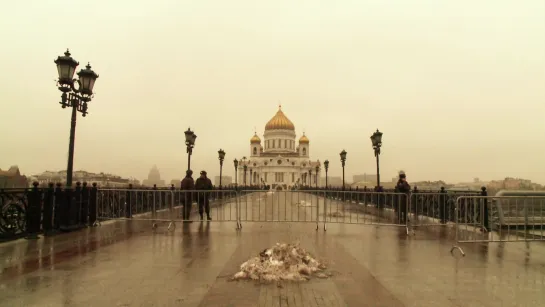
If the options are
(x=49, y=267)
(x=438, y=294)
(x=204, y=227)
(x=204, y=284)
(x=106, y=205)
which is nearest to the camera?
(x=438, y=294)

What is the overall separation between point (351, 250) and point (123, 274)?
15.2 feet

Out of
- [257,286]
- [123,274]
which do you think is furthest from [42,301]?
[257,286]

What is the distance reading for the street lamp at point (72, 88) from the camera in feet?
37.1

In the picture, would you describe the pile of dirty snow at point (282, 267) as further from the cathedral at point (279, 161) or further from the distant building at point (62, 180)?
the cathedral at point (279, 161)

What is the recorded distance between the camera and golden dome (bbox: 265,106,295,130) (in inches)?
4518

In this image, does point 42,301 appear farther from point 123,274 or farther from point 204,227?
point 204,227

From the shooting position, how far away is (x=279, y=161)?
114 meters

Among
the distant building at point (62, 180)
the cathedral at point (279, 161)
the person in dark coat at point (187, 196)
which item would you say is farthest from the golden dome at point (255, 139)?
the person in dark coat at point (187, 196)

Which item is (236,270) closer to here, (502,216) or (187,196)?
(187,196)

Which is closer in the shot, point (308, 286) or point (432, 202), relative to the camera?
point (308, 286)

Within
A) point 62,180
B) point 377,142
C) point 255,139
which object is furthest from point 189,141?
point 255,139

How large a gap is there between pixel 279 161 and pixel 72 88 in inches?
4025

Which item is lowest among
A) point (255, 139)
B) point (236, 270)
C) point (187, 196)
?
point (236, 270)

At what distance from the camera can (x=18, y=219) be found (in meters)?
9.29
